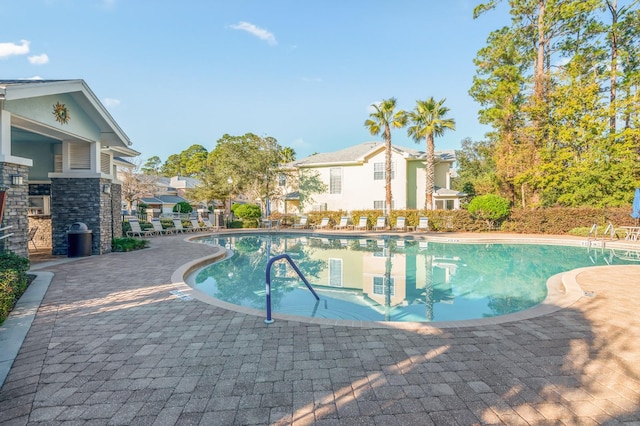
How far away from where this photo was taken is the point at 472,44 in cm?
2384

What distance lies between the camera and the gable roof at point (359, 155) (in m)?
25.2

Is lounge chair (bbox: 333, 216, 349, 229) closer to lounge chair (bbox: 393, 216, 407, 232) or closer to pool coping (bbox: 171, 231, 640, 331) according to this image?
A: lounge chair (bbox: 393, 216, 407, 232)

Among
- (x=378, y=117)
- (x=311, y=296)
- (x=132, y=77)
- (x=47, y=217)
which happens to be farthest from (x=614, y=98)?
(x=47, y=217)

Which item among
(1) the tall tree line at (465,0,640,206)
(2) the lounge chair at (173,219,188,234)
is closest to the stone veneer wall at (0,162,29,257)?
(2) the lounge chair at (173,219,188,234)

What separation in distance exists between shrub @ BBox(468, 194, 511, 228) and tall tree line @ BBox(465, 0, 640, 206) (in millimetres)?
3285

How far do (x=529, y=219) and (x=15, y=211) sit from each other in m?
22.7

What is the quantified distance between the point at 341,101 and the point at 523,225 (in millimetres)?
15347

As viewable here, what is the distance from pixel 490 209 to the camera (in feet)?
64.2

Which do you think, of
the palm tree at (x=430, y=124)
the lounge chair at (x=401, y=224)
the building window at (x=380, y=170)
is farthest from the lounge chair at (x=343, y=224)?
the palm tree at (x=430, y=124)

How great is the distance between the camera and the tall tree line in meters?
19.1

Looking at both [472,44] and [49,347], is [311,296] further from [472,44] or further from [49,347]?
[472,44]

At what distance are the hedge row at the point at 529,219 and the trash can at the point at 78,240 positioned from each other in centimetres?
1613

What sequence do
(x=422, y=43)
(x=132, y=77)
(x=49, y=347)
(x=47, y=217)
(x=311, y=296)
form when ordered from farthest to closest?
(x=422, y=43), (x=132, y=77), (x=47, y=217), (x=311, y=296), (x=49, y=347)

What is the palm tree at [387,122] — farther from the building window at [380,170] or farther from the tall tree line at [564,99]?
the tall tree line at [564,99]
